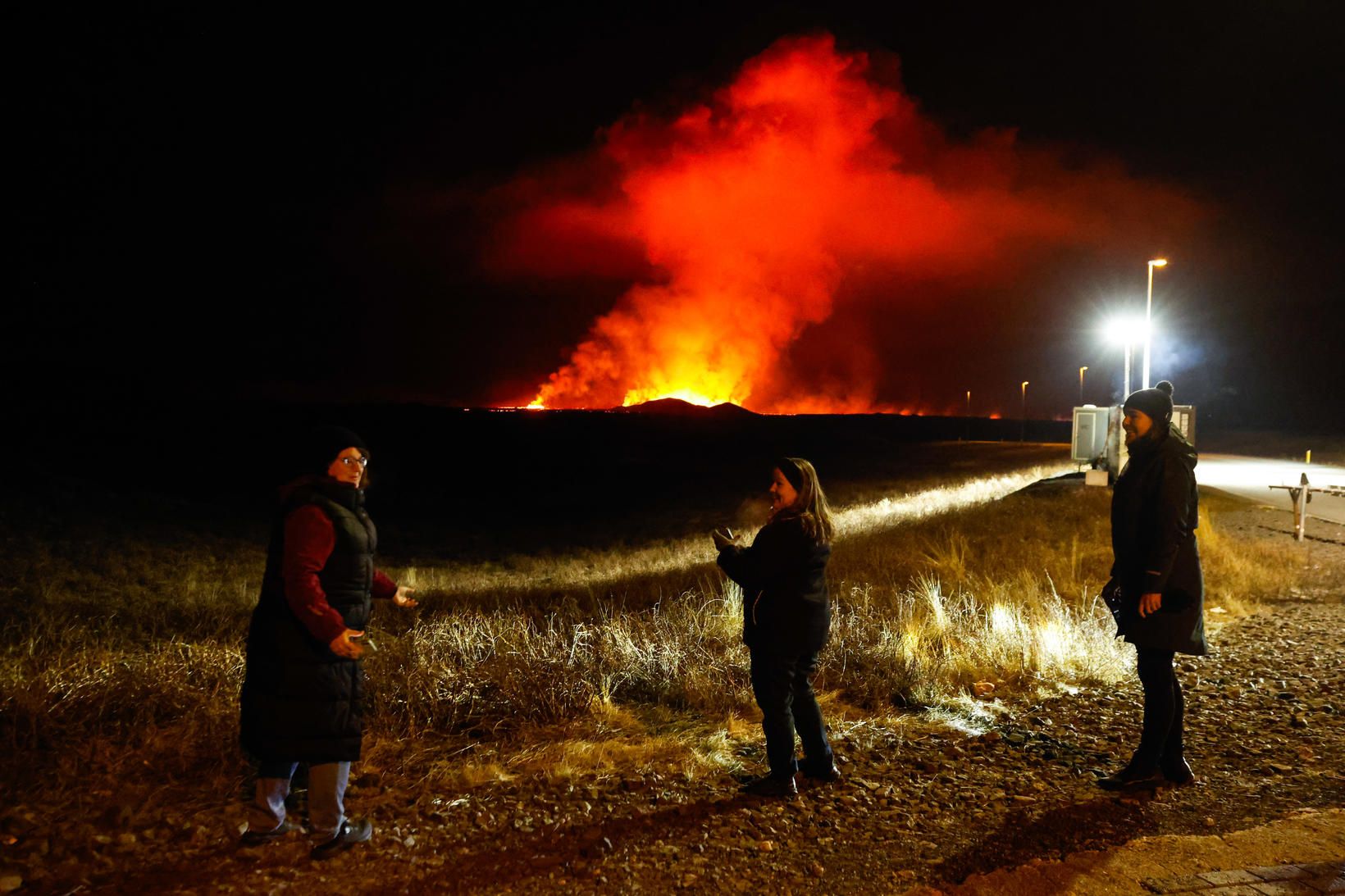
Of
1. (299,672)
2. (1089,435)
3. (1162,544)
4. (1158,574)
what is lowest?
(299,672)

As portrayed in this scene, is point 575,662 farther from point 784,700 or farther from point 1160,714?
point 1160,714

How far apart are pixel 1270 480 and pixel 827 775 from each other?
30196 millimetres

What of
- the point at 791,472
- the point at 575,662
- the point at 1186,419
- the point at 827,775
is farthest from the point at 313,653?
the point at 1186,419

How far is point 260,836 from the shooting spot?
11.4 feet

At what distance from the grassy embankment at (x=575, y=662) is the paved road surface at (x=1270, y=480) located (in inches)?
252

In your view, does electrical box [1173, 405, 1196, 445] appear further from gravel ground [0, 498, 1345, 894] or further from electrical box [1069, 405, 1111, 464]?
gravel ground [0, 498, 1345, 894]

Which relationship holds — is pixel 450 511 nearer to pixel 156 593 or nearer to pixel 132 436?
pixel 156 593

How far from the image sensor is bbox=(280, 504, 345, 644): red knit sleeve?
3.29m

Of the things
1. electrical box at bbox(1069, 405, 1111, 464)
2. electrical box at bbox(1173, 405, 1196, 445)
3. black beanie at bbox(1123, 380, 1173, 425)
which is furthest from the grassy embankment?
electrical box at bbox(1069, 405, 1111, 464)

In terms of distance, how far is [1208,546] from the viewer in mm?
11250

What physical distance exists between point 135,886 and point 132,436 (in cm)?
5458

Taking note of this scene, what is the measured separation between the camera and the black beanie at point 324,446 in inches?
138

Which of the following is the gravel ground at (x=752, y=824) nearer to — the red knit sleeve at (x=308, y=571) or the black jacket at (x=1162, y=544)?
the black jacket at (x=1162, y=544)

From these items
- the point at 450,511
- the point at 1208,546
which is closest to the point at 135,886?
the point at 1208,546
